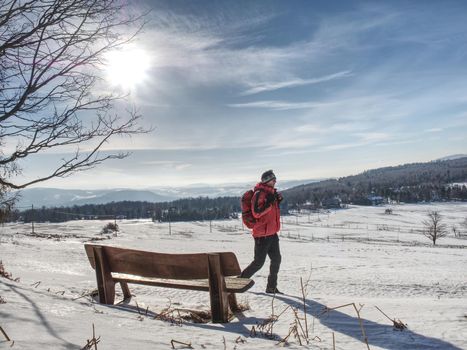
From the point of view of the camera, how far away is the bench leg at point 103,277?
504 cm

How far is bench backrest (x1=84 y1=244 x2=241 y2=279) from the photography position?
420cm

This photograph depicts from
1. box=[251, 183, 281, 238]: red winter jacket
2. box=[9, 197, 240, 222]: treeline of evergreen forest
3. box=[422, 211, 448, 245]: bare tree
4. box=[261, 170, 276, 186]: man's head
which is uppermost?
box=[261, 170, 276, 186]: man's head

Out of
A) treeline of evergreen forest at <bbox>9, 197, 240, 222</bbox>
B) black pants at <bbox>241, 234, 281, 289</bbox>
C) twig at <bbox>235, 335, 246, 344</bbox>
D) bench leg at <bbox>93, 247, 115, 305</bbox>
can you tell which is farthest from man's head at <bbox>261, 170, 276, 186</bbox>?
treeline of evergreen forest at <bbox>9, 197, 240, 222</bbox>

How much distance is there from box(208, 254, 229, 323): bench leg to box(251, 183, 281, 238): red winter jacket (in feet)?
5.88

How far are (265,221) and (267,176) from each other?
2.42 feet

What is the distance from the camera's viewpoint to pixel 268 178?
6.02 m

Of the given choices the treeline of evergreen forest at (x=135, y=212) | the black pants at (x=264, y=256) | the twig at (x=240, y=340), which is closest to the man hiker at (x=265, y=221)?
the black pants at (x=264, y=256)

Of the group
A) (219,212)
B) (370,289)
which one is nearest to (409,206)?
(219,212)

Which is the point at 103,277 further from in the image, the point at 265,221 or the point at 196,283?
the point at 265,221

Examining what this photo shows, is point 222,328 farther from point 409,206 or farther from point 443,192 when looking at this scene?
point 443,192

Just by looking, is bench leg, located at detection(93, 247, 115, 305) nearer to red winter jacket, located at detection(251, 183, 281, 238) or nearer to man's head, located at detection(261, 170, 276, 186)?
red winter jacket, located at detection(251, 183, 281, 238)

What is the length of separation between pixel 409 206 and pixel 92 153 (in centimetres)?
17901

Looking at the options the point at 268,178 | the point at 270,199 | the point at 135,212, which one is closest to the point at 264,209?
the point at 270,199

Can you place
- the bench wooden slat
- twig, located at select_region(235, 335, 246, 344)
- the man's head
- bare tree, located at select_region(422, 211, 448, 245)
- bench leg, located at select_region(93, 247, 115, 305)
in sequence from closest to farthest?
twig, located at select_region(235, 335, 246, 344) < the bench wooden slat < bench leg, located at select_region(93, 247, 115, 305) < the man's head < bare tree, located at select_region(422, 211, 448, 245)
